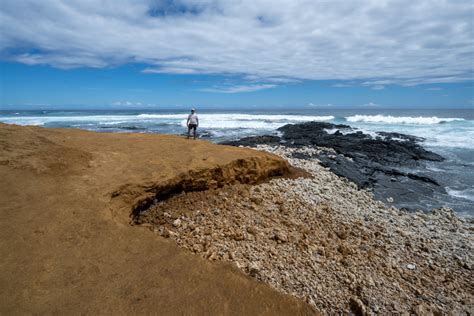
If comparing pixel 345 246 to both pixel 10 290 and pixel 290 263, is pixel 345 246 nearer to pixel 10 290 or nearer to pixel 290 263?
pixel 290 263

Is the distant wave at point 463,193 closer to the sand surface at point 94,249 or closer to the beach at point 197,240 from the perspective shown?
the beach at point 197,240

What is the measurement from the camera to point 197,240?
4.61m

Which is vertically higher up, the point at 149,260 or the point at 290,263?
the point at 149,260

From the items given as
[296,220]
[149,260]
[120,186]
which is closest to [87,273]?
[149,260]

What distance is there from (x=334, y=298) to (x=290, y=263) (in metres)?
0.76

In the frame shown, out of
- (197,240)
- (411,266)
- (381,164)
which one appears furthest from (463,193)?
(197,240)

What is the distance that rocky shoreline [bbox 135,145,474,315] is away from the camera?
3.90 m

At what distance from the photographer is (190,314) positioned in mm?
2885

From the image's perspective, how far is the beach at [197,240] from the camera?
312cm

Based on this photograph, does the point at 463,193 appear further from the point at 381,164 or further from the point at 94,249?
the point at 94,249

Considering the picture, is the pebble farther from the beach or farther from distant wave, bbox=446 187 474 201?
distant wave, bbox=446 187 474 201

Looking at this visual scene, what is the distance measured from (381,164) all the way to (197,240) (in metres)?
11.4

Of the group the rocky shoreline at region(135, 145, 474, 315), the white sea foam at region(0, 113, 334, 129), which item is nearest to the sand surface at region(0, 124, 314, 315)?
the rocky shoreline at region(135, 145, 474, 315)

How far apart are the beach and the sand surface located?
0.02 metres
